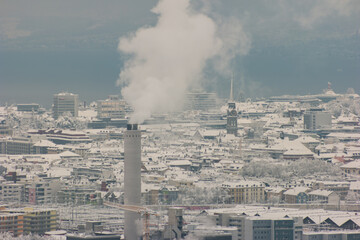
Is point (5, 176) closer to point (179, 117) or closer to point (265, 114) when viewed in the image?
point (179, 117)

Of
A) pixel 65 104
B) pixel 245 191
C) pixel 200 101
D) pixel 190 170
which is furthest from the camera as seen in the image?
pixel 200 101

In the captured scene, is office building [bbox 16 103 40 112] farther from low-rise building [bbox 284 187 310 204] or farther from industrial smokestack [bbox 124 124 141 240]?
industrial smokestack [bbox 124 124 141 240]

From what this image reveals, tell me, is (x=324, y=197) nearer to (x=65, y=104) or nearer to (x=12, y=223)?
(x=12, y=223)

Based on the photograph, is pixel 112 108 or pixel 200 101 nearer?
pixel 112 108

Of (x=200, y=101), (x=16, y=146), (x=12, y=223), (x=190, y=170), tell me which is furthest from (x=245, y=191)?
(x=200, y=101)

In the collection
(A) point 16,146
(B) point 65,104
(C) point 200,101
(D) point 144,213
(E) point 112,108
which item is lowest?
(D) point 144,213

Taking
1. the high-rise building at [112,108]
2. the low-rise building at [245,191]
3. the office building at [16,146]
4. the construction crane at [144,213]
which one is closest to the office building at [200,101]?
the high-rise building at [112,108]
